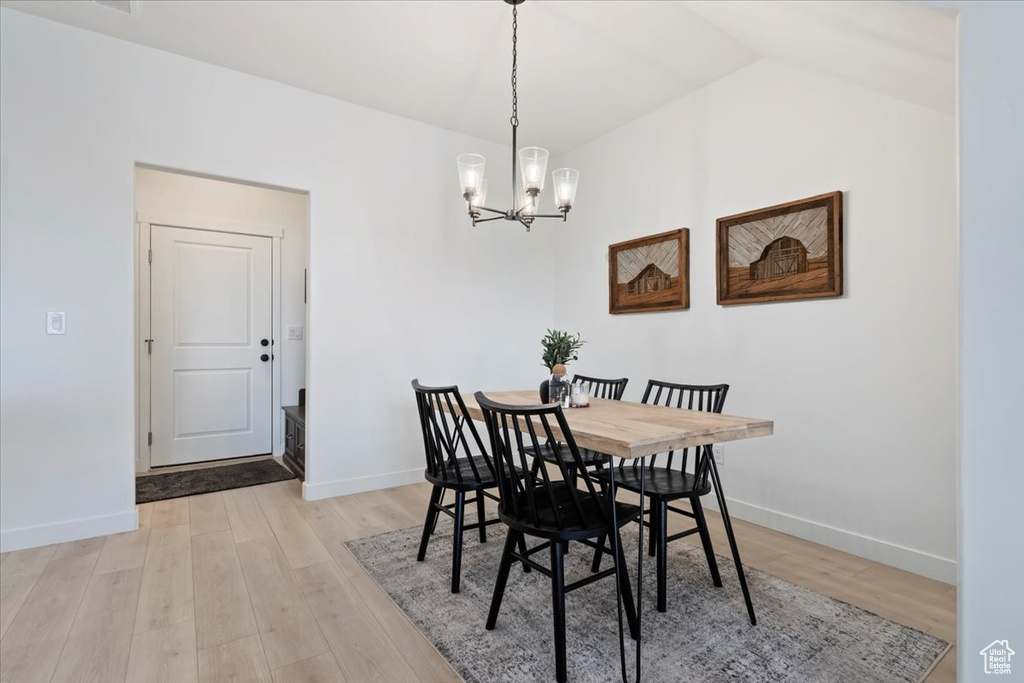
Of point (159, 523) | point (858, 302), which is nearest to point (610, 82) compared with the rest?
point (858, 302)

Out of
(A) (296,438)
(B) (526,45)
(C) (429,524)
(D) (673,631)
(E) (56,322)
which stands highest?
(B) (526,45)

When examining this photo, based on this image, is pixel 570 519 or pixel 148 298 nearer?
pixel 570 519

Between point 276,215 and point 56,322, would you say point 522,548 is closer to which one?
point 56,322

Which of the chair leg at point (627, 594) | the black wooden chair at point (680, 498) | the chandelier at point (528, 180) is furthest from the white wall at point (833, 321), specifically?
the chair leg at point (627, 594)

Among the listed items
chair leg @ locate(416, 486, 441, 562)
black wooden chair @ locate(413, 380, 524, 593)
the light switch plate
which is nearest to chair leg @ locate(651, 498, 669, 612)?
black wooden chair @ locate(413, 380, 524, 593)

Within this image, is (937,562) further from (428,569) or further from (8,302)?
(8,302)

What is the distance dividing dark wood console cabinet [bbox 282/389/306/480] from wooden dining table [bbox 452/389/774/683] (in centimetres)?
197

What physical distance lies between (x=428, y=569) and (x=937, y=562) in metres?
2.25

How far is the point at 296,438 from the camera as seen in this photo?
12.9 feet

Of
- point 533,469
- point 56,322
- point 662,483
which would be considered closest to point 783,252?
point 662,483

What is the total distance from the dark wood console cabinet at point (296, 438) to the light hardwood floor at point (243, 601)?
0.72 m

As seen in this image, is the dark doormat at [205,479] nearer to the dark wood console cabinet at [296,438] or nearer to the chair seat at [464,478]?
the dark wood console cabinet at [296,438]

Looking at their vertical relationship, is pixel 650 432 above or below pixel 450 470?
above

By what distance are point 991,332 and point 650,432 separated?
0.89 metres
